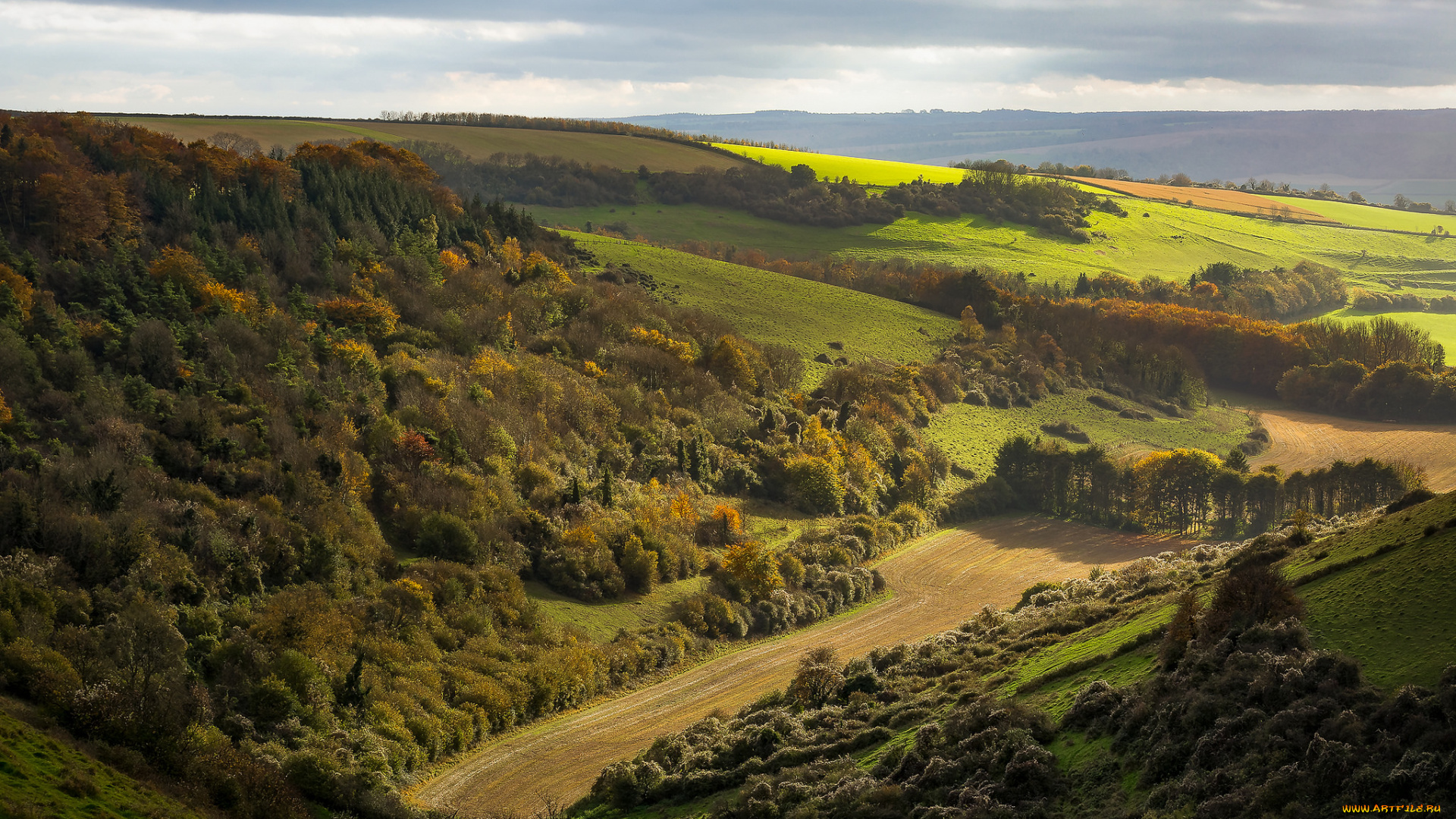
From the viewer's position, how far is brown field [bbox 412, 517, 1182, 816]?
3878cm

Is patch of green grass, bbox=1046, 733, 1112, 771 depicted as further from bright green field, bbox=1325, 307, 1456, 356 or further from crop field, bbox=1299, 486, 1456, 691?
bright green field, bbox=1325, 307, 1456, 356

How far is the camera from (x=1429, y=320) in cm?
15750

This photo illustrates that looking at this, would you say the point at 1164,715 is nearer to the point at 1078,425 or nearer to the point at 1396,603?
the point at 1396,603

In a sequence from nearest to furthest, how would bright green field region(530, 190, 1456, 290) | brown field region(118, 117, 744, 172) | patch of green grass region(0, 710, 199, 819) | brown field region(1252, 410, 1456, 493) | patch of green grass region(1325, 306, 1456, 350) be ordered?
patch of green grass region(0, 710, 199, 819) → brown field region(1252, 410, 1456, 493) → brown field region(118, 117, 744, 172) → patch of green grass region(1325, 306, 1456, 350) → bright green field region(530, 190, 1456, 290)

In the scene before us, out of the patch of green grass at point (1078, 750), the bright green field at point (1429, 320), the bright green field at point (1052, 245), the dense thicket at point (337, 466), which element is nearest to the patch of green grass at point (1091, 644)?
the patch of green grass at point (1078, 750)

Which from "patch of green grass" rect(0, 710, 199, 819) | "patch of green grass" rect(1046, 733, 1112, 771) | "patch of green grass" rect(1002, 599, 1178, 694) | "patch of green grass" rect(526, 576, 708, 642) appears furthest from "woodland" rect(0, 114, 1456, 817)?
Result: "patch of green grass" rect(1002, 599, 1178, 694)

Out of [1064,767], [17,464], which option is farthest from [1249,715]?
[17,464]

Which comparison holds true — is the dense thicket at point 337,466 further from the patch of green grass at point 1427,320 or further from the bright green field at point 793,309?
the patch of green grass at point 1427,320

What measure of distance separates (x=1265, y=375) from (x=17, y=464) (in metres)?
136

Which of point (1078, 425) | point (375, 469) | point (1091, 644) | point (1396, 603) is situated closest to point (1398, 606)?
point (1396, 603)

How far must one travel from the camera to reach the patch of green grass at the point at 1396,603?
878 inches

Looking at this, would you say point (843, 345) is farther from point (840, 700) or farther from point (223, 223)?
point (840, 700)

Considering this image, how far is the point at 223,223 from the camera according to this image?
75812 millimetres

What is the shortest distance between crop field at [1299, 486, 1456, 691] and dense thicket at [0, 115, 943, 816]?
2848 cm
